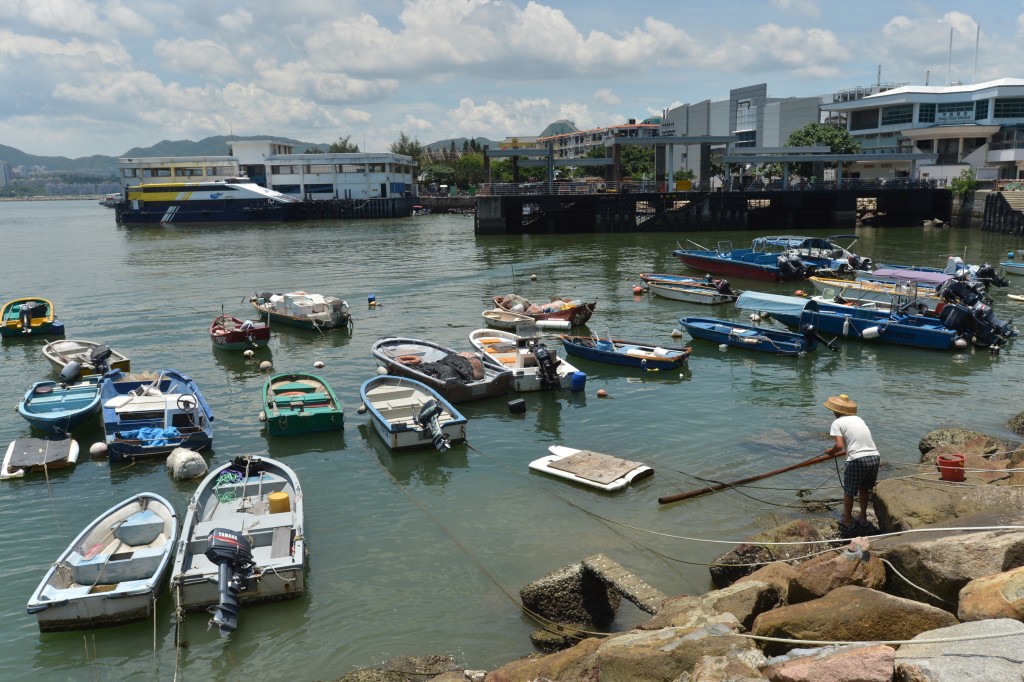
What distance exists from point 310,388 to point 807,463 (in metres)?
14.1

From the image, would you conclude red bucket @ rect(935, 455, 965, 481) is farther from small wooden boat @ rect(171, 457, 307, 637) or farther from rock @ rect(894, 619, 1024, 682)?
small wooden boat @ rect(171, 457, 307, 637)

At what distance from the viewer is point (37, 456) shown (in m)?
19.0

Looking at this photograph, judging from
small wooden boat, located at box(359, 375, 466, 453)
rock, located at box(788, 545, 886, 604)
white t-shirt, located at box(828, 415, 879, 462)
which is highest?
white t-shirt, located at box(828, 415, 879, 462)

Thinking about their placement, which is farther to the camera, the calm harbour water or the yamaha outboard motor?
the yamaha outboard motor

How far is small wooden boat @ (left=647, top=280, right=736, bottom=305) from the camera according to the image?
130ft

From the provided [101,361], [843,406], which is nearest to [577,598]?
[843,406]

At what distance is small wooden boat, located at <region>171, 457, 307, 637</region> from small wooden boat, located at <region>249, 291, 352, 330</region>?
1863cm

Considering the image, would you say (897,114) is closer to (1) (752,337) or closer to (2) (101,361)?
(1) (752,337)

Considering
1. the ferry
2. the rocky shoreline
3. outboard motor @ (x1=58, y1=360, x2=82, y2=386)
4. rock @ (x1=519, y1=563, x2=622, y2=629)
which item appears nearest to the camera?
the rocky shoreline

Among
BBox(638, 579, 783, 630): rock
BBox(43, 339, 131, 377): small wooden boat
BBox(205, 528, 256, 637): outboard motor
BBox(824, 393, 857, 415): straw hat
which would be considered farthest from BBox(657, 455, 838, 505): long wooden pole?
BBox(43, 339, 131, 377): small wooden boat

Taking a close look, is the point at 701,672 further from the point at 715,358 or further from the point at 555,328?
the point at 555,328

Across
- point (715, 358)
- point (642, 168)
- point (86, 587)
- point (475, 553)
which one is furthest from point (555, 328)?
point (642, 168)

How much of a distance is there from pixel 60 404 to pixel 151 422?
430cm

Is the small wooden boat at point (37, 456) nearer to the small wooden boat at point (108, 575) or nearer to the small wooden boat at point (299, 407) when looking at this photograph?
the small wooden boat at point (299, 407)
